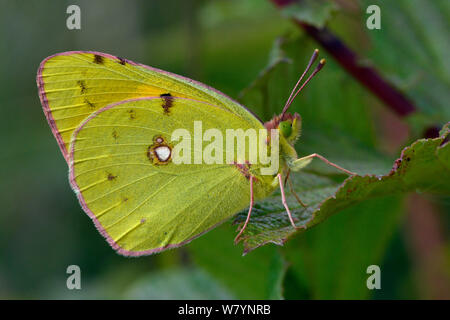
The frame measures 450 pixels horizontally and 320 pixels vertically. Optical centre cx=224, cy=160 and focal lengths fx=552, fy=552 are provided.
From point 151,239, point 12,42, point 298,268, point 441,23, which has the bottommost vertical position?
point 298,268

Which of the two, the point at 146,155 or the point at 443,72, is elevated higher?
the point at 443,72

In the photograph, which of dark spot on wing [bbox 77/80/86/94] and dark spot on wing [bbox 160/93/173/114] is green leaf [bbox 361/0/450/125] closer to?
dark spot on wing [bbox 160/93/173/114]

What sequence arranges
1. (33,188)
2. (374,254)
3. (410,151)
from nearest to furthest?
1. (410,151)
2. (374,254)
3. (33,188)

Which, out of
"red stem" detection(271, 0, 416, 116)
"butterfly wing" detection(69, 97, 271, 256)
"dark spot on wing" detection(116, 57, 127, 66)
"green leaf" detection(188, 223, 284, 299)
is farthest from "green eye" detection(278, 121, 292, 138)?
"dark spot on wing" detection(116, 57, 127, 66)

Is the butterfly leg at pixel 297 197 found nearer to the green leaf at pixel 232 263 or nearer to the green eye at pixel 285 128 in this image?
the green eye at pixel 285 128

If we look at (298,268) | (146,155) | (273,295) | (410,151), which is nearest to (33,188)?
(146,155)

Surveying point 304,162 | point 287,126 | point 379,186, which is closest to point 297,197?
point 304,162
